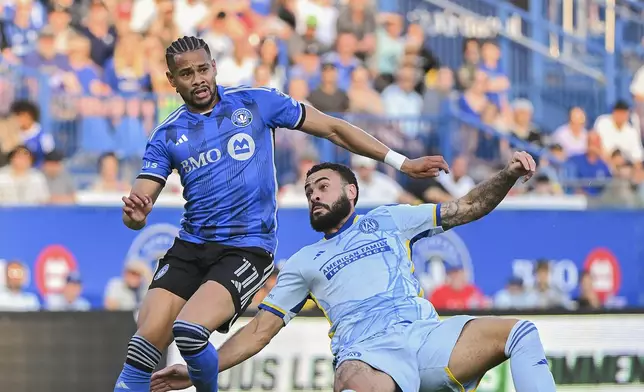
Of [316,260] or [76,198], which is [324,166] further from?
[76,198]

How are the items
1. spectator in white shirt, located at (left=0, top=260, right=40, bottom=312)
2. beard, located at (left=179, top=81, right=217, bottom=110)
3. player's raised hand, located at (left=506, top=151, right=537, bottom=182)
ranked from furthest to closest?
spectator in white shirt, located at (left=0, top=260, right=40, bottom=312), beard, located at (left=179, top=81, right=217, bottom=110), player's raised hand, located at (left=506, top=151, right=537, bottom=182)

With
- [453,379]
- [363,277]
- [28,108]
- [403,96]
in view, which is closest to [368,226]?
[363,277]

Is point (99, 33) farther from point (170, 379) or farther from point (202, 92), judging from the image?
point (170, 379)

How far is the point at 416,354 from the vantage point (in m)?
6.38

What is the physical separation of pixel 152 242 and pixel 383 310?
583 cm

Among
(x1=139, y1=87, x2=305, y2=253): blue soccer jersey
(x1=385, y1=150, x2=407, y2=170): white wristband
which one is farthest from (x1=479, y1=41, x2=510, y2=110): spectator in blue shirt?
(x1=139, y1=87, x2=305, y2=253): blue soccer jersey

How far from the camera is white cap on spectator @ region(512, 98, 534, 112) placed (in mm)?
14117

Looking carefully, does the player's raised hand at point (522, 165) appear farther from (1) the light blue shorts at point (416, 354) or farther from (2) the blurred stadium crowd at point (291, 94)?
(2) the blurred stadium crowd at point (291, 94)

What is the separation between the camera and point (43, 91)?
12.6 m

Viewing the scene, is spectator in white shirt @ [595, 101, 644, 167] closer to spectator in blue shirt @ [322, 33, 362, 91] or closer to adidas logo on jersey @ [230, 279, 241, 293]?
spectator in blue shirt @ [322, 33, 362, 91]

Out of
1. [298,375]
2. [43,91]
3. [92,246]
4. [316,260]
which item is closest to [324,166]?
[316,260]

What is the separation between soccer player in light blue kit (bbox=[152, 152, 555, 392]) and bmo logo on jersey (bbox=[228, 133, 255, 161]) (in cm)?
41

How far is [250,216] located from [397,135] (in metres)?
5.88

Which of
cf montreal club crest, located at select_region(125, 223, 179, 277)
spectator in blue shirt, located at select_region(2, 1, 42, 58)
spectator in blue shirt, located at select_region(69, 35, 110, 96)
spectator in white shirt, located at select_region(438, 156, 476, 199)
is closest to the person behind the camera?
cf montreal club crest, located at select_region(125, 223, 179, 277)
